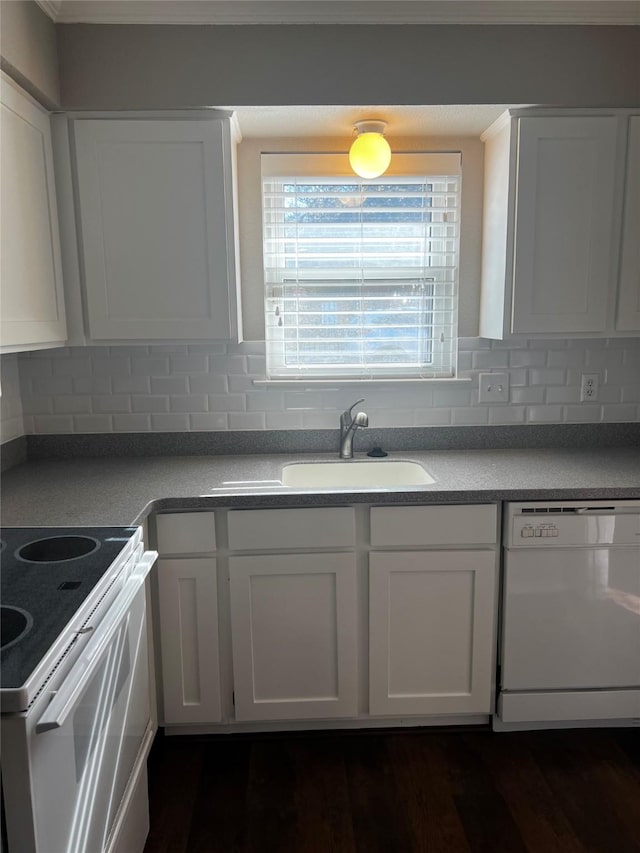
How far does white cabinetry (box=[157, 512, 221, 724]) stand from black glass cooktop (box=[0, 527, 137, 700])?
0.36m

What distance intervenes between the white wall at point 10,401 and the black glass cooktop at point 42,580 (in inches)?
32.2

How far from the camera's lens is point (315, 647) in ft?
6.70

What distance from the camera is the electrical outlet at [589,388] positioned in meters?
2.52

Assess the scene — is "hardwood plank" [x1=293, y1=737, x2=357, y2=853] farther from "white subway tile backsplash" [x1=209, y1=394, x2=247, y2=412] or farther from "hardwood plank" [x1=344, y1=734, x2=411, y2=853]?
"white subway tile backsplash" [x1=209, y1=394, x2=247, y2=412]

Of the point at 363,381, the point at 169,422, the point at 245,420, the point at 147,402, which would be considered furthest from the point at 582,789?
the point at 147,402

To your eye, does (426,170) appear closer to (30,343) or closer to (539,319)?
(539,319)

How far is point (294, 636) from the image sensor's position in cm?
203

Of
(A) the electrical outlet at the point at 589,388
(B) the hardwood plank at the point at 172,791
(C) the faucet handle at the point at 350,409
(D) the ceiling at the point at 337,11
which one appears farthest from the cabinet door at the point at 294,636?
(D) the ceiling at the point at 337,11

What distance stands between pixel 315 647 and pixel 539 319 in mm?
1411

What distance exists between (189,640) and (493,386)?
155 centimetres

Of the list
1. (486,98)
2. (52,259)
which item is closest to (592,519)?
(486,98)

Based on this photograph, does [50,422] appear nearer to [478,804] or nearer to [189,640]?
[189,640]

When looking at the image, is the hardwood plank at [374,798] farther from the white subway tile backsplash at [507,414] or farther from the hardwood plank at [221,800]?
the white subway tile backsplash at [507,414]

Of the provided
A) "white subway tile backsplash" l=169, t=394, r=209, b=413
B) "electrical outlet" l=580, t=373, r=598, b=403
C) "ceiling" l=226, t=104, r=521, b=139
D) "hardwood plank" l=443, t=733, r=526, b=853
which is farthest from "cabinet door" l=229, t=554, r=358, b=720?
"ceiling" l=226, t=104, r=521, b=139
